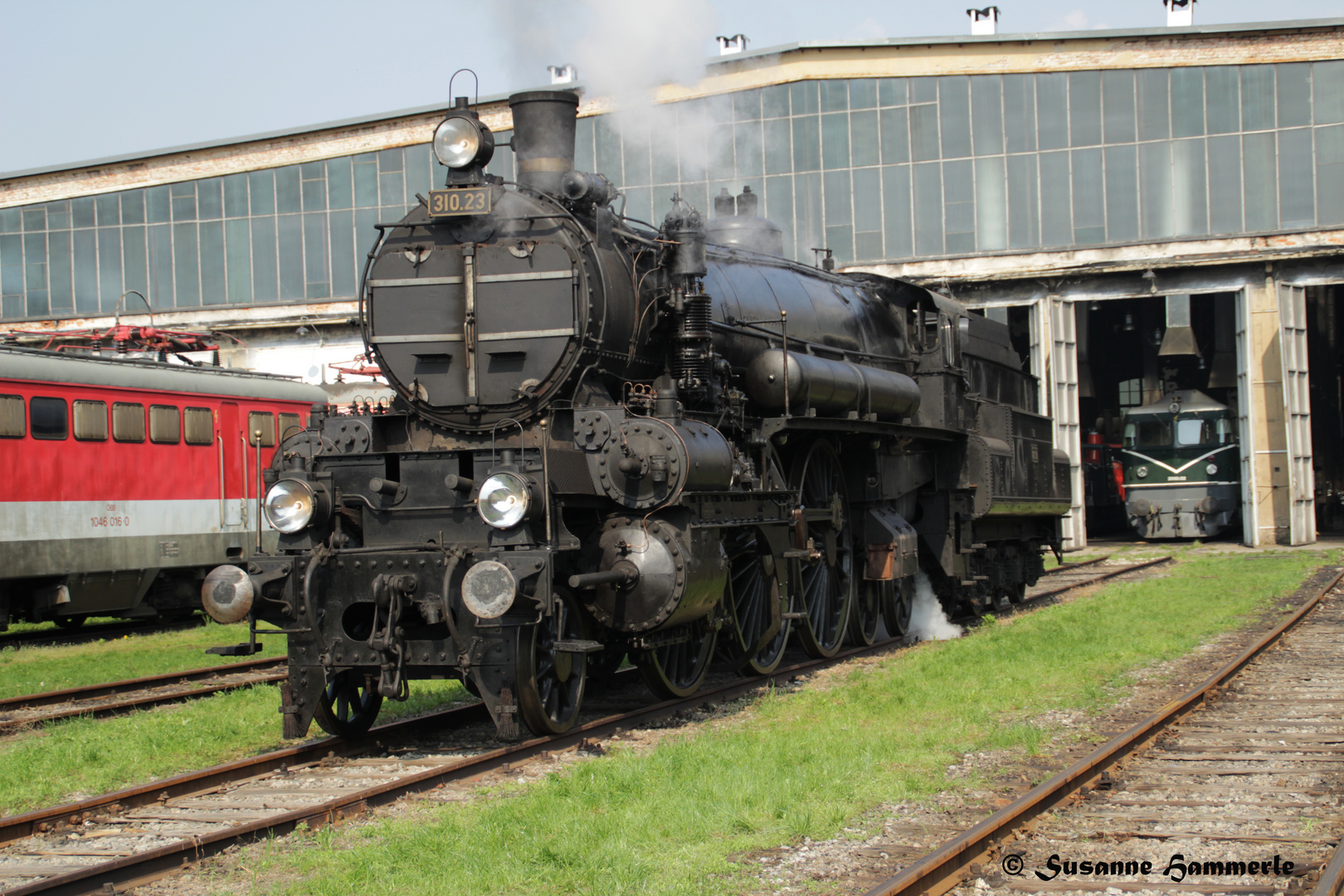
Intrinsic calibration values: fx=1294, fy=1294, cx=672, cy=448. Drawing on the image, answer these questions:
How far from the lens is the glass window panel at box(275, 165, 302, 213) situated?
105 ft

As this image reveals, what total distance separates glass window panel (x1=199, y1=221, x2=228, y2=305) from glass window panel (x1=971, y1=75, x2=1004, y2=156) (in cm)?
1859

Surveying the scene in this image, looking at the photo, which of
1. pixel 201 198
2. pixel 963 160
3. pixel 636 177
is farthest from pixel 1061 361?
pixel 201 198

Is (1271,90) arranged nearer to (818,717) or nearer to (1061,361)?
(1061,361)

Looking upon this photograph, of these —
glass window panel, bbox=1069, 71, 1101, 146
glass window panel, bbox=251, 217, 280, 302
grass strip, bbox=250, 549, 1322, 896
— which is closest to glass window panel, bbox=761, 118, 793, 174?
glass window panel, bbox=1069, 71, 1101, 146

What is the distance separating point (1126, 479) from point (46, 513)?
1065 inches

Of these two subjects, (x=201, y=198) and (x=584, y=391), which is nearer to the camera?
(x=584, y=391)

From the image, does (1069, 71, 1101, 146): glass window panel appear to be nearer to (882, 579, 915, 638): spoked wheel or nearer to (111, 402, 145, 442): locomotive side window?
(882, 579, 915, 638): spoked wheel

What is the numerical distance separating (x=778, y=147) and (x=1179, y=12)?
1028 cm

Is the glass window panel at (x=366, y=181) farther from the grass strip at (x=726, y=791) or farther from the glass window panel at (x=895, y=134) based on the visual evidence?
the grass strip at (x=726, y=791)

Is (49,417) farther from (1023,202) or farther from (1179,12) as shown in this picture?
(1179,12)

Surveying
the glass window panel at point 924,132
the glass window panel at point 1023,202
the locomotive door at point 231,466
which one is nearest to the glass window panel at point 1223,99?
the glass window panel at point 1023,202

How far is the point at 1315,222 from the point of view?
28.2 m

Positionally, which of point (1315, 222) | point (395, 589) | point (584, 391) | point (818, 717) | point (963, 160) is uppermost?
point (963, 160)

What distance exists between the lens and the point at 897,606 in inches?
544
